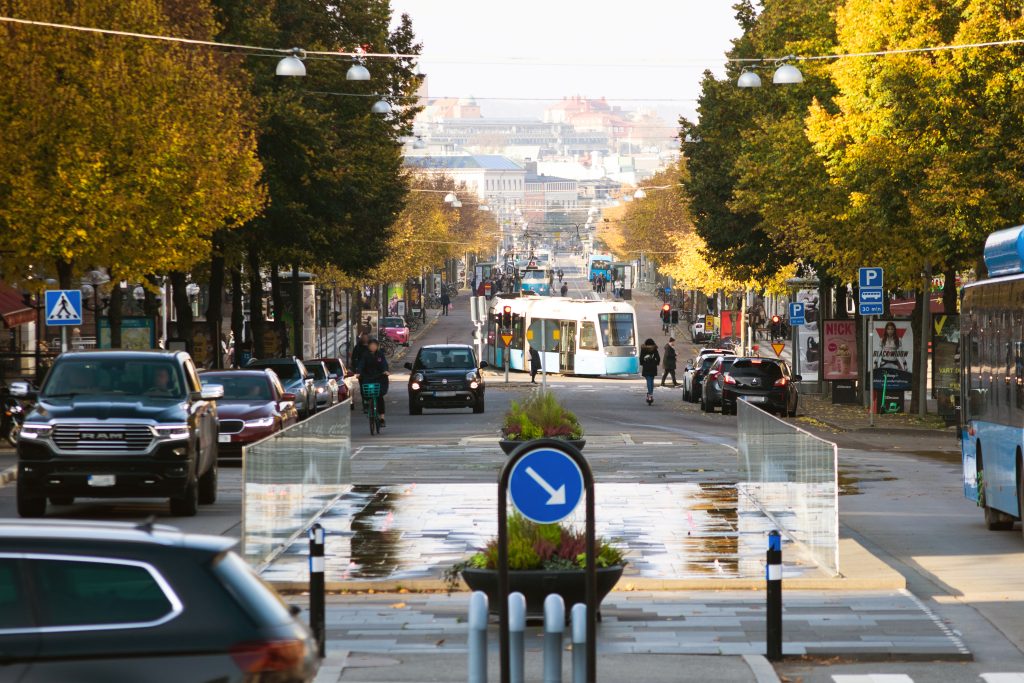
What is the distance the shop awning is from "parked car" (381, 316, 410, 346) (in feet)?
192

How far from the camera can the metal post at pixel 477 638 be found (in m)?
9.35

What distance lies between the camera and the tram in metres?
79.9

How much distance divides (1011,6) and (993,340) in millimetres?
22398

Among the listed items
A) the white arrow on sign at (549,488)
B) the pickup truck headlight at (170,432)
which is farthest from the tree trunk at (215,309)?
the white arrow on sign at (549,488)

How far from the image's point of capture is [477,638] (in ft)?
30.8

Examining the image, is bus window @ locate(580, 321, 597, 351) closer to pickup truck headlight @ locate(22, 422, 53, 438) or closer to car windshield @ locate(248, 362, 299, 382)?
car windshield @ locate(248, 362, 299, 382)

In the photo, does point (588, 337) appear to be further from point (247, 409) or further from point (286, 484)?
point (286, 484)

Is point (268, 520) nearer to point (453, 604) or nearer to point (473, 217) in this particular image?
point (453, 604)

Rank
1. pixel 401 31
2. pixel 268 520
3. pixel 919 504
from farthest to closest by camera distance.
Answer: pixel 401 31 < pixel 919 504 < pixel 268 520

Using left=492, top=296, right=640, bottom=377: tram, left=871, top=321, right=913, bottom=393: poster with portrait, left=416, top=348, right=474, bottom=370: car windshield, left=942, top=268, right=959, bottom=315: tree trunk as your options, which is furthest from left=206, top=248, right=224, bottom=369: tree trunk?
left=492, top=296, right=640, bottom=377: tram

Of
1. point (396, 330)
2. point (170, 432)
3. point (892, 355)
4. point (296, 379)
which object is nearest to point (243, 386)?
point (170, 432)

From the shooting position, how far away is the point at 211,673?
7227 mm

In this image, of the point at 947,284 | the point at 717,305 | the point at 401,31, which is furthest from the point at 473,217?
the point at 947,284

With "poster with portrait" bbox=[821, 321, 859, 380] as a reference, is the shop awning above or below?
above
